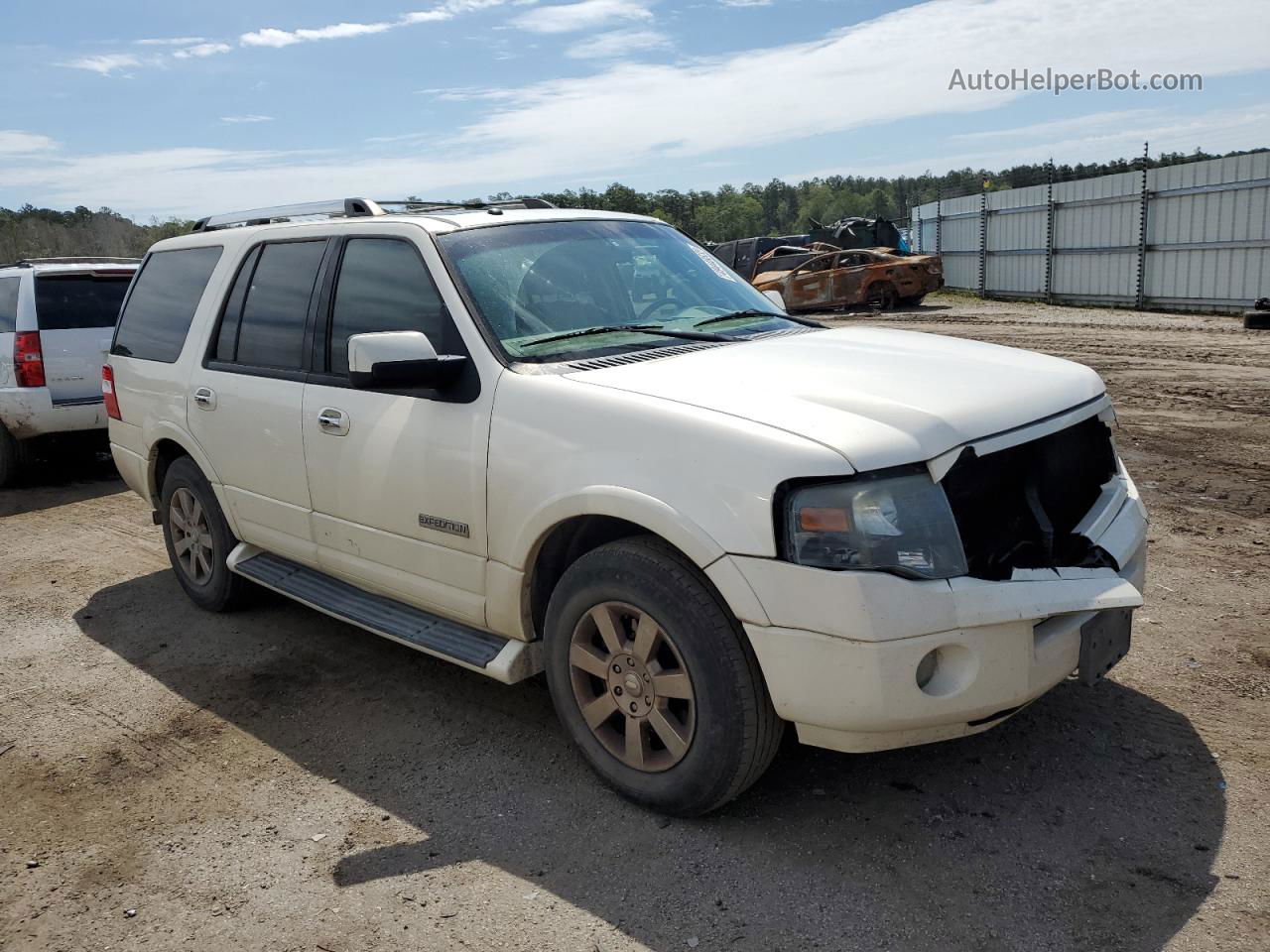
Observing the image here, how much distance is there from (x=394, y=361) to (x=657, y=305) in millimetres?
1199

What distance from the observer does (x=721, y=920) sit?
2.88 meters

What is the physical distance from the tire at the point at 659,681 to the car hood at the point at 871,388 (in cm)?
54

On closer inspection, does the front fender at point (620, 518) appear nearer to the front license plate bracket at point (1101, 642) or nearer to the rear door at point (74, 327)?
the front license plate bracket at point (1101, 642)

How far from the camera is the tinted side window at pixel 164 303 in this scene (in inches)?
213

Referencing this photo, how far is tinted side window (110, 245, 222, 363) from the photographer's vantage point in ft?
17.8

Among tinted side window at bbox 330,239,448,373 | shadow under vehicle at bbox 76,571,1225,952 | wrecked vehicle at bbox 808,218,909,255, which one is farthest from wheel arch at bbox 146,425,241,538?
wrecked vehicle at bbox 808,218,909,255

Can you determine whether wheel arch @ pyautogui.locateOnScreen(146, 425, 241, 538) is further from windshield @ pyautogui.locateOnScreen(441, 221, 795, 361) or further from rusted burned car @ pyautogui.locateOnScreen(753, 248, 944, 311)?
rusted burned car @ pyautogui.locateOnScreen(753, 248, 944, 311)

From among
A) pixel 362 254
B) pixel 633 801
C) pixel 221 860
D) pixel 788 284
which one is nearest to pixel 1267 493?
pixel 633 801

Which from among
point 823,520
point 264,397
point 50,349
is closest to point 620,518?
point 823,520

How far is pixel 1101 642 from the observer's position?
322 cm

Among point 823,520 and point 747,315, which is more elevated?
point 747,315

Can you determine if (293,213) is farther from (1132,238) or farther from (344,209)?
(1132,238)

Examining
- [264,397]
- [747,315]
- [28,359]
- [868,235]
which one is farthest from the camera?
[868,235]

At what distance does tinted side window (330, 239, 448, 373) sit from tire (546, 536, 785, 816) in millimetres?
1158
